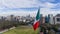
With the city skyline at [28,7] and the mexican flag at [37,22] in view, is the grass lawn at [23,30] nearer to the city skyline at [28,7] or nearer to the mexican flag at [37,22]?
the mexican flag at [37,22]

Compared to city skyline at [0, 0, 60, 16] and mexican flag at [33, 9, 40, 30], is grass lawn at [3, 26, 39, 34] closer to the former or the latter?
mexican flag at [33, 9, 40, 30]

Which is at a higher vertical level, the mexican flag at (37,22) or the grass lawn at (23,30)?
the mexican flag at (37,22)

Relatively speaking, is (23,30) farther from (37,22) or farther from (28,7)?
(28,7)

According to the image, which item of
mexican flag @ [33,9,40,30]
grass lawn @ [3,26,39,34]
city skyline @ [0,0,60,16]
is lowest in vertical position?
grass lawn @ [3,26,39,34]

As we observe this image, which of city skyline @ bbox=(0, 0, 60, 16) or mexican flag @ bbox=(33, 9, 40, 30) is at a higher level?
city skyline @ bbox=(0, 0, 60, 16)

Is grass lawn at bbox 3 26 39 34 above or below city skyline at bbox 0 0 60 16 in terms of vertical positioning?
below

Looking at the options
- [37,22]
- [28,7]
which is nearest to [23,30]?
[37,22]

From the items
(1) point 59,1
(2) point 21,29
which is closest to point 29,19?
(2) point 21,29

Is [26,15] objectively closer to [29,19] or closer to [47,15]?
[29,19]

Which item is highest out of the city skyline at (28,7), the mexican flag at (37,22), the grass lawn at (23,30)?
the city skyline at (28,7)

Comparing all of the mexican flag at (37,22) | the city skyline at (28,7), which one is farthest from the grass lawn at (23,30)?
the city skyline at (28,7)

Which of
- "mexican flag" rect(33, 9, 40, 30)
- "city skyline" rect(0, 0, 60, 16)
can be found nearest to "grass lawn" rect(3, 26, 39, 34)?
"mexican flag" rect(33, 9, 40, 30)

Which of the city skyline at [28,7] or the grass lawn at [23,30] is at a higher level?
the city skyline at [28,7]

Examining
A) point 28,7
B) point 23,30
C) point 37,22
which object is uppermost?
point 28,7
